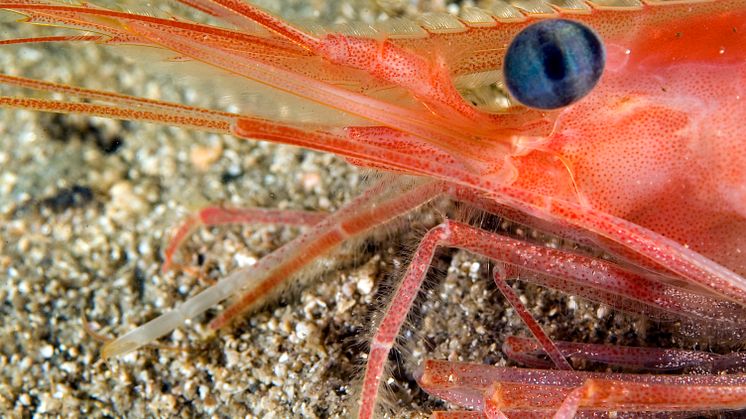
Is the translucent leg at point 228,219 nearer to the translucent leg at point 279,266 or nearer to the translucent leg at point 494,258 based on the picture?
the translucent leg at point 279,266

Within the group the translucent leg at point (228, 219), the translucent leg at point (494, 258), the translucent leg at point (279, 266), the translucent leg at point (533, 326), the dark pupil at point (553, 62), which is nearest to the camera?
the dark pupil at point (553, 62)

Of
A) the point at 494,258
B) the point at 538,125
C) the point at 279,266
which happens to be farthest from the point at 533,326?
the point at 279,266

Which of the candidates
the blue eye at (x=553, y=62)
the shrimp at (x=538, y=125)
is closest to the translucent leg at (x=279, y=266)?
the shrimp at (x=538, y=125)

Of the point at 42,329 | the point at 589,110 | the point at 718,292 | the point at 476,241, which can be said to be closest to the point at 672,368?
the point at 718,292

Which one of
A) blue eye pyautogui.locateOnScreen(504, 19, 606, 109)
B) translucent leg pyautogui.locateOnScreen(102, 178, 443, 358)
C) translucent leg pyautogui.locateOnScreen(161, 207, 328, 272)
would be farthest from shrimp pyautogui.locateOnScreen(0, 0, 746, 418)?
translucent leg pyautogui.locateOnScreen(161, 207, 328, 272)

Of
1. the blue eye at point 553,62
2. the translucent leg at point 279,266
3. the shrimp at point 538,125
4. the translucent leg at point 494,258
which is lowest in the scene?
the translucent leg at point 279,266

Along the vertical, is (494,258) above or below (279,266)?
above

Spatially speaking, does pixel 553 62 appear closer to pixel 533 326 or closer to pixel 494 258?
pixel 494 258

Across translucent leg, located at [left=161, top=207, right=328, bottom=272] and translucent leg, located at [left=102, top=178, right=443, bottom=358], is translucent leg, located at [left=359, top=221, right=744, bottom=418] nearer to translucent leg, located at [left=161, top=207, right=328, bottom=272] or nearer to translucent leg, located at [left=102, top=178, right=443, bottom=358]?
translucent leg, located at [left=102, top=178, right=443, bottom=358]
